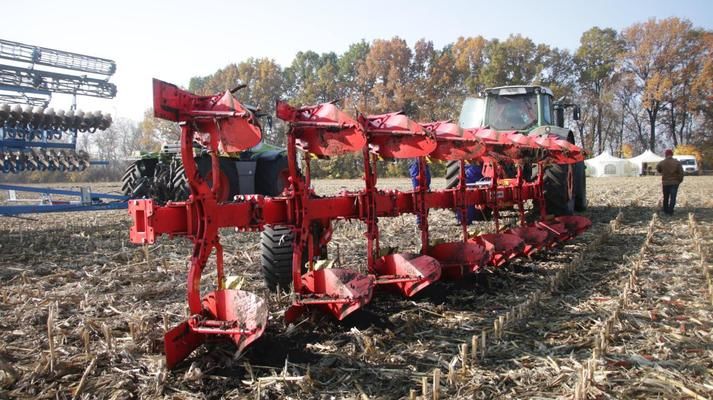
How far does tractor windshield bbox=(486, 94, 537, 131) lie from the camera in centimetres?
914

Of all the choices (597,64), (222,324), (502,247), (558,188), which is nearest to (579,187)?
(558,188)

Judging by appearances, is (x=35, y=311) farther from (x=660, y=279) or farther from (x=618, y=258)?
(x=618, y=258)

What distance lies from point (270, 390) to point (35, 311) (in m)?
2.38

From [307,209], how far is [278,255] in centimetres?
80

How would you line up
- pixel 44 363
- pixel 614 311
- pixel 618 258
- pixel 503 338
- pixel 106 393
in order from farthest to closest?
pixel 618 258 < pixel 614 311 < pixel 503 338 < pixel 44 363 < pixel 106 393

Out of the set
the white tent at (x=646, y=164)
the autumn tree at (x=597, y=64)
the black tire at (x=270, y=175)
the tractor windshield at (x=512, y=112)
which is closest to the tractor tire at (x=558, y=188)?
the tractor windshield at (x=512, y=112)

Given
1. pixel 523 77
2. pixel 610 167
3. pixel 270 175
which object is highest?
pixel 523 77

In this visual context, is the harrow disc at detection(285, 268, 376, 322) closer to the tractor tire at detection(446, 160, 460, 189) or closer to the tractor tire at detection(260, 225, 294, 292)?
the tractor tire at detection(260, 225, 294, 292)

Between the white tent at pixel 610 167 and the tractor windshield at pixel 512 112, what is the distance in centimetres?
3133

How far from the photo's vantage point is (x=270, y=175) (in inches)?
385

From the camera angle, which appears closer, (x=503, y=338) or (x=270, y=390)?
(x=270, y=390)

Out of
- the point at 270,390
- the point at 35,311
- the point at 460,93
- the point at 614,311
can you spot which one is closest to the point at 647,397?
the point at 614,311

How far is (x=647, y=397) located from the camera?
2.50m

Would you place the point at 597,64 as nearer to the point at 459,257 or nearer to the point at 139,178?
the point at 139,178
